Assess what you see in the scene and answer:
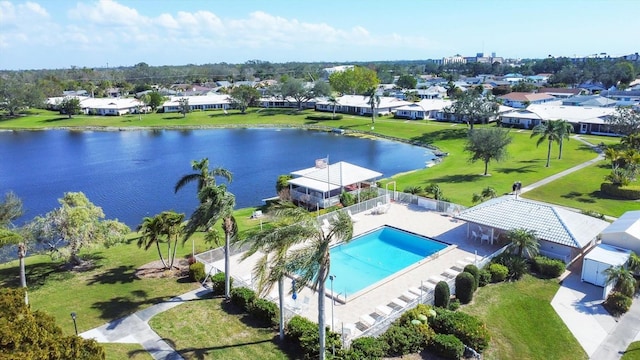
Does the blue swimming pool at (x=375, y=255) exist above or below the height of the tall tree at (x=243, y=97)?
below

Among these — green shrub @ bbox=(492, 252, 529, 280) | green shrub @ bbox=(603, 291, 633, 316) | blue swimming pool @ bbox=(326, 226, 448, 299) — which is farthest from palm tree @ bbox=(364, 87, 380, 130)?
green shrub @ bbox=(603, 291, 633, 316)

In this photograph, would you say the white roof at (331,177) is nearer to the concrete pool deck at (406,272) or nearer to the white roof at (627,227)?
the concrete pool deck at (406,272)

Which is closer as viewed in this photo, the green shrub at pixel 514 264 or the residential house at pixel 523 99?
the green shrub at pixel 514 264

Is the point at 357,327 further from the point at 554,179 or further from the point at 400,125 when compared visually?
the point at 400,125

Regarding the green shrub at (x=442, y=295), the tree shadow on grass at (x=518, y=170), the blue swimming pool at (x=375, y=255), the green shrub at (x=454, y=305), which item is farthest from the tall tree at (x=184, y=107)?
the green shrub at (x=454, y=305)

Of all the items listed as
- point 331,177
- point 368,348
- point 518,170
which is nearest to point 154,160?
point 331,177

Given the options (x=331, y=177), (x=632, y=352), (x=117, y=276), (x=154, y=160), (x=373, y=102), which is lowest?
(x=154, y=160)

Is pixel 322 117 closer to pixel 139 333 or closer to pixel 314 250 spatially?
pixel 139 333
